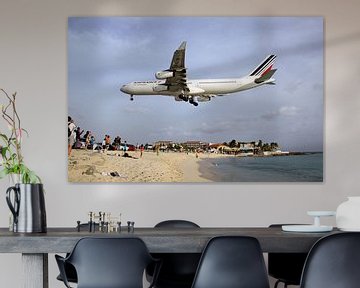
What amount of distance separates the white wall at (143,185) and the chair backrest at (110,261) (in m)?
2.10

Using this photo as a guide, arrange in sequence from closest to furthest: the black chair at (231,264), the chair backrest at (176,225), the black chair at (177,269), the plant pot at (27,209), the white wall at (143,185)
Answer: the black chair at (231,264), the plant pot at (27,209), the black chair at (177,269), the chair backrest at (176,225), the white wall at (143,185)

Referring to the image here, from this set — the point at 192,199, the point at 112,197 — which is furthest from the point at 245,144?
the point at 112,197

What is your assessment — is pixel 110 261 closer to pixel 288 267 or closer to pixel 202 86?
pixel 288 267

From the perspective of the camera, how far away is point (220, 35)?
5559 mm

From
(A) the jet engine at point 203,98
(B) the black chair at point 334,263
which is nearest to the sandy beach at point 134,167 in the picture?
(A) the jet engine at point 203,98

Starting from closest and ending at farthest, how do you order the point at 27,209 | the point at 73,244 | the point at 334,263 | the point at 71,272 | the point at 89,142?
1. the point at 334,263
2. the point at 73,244
3. the point at 27,209
4. the point at 71,272
5. the point at 89,142

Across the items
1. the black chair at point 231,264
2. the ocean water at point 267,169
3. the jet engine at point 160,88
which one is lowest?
the black chair at point 231,264

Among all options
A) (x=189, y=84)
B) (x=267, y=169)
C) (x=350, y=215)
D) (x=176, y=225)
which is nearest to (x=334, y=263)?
(x=350, y=215)

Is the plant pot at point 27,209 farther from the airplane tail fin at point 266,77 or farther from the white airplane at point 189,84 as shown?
the airplane tail fin at point 266,77

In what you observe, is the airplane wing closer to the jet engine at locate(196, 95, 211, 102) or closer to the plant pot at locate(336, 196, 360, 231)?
the jet engine at locate(196, 95, 211, 102)

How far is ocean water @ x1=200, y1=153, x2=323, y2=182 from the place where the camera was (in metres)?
5.52

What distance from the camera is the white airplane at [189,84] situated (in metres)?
5.54

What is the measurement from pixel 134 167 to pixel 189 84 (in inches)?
32.2

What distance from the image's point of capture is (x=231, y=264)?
341 cm
